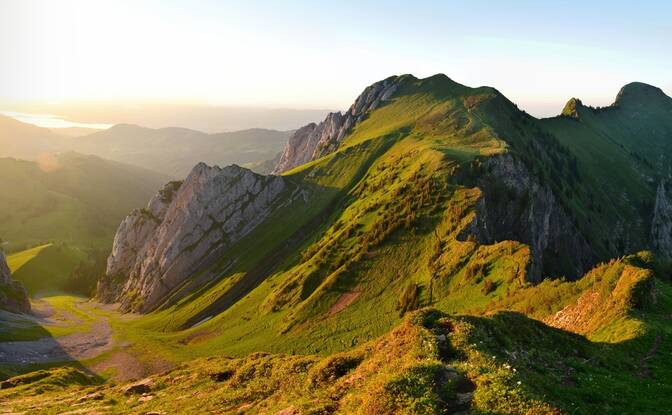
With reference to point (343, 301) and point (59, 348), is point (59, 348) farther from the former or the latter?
point (343, 301)

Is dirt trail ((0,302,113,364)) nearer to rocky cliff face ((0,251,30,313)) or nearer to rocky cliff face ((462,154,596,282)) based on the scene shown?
rocky cliff face ((0,251,30,313))

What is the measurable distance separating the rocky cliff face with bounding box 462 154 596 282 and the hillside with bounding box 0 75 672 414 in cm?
63

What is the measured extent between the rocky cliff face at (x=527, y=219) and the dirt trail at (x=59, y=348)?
12396 centimetres

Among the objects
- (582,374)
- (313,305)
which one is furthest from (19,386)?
(582,374)

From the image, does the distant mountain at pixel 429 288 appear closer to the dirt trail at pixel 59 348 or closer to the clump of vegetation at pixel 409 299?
the clump of vegetation at pixel 409 299

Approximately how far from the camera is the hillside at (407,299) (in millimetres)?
26594

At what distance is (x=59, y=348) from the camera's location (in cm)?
14100

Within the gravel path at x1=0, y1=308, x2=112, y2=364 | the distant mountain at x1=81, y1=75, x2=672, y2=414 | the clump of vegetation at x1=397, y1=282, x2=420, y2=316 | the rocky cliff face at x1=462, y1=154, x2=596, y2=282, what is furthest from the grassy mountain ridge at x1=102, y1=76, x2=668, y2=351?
the gravel path at x1=0, y1=308, x2=112, y2=364

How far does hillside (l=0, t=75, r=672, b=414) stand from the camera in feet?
87.2

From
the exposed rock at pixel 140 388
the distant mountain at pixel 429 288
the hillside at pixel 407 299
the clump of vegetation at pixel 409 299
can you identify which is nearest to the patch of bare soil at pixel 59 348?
the hillside at pixel 407 299

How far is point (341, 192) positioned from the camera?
17625cm

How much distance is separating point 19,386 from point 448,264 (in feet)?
253

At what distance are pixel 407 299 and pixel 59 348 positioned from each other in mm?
123580

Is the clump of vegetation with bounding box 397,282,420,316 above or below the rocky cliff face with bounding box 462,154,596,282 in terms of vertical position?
below
